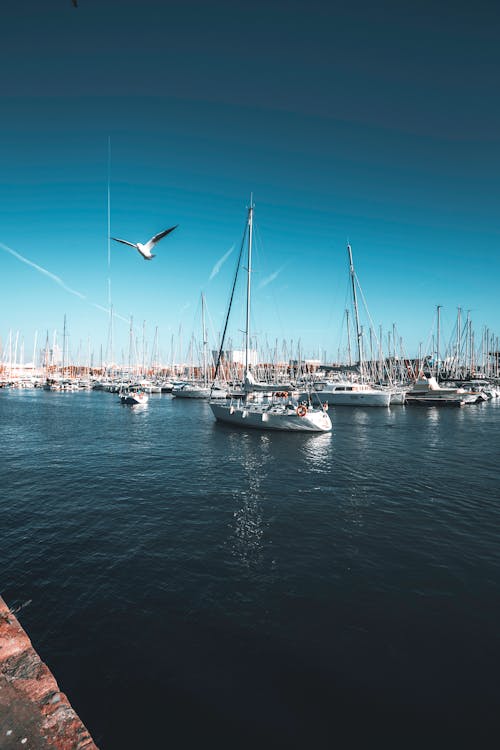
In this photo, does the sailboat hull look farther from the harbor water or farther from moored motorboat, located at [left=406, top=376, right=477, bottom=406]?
moored motorboat, located at [left=406, top=376, right=477, bottom=406]

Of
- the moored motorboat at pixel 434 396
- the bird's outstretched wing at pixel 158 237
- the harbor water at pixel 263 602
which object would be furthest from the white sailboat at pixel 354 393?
the bird's outstretched wing at pixel 158 237

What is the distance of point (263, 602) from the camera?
9.58m

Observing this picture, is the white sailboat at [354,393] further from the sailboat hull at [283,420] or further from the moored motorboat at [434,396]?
the sailboat hull at [283,420]

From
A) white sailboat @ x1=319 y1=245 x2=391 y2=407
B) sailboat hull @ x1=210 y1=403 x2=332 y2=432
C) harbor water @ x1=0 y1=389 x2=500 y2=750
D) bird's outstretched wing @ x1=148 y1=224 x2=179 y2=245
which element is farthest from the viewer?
white sailboat @ x1=319 y1=245 x2=391 y2=407

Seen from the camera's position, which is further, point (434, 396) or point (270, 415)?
A: point (434, 396)

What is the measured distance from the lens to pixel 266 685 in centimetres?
710

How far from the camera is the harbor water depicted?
6.53 metres

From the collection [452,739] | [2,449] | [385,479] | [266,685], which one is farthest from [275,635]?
[2,449]

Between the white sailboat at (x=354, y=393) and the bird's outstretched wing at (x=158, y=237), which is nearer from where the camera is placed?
the bird's outstretched wing at (x=158, y=237)

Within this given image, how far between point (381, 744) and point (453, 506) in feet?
43.2

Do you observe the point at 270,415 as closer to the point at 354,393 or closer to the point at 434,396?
the point at 354,393

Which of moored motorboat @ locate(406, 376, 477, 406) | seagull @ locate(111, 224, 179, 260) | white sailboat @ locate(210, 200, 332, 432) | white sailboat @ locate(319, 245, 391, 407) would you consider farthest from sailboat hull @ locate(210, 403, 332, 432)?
moored motorboat @ locate(406, 376, 477, 406)

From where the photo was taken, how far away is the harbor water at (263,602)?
257 inches

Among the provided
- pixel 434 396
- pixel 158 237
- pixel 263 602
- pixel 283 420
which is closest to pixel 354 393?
pixel 434 396
